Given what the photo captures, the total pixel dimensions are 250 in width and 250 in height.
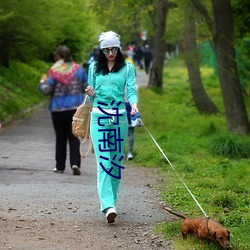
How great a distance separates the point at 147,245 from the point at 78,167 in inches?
188

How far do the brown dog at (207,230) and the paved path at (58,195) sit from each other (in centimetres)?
37

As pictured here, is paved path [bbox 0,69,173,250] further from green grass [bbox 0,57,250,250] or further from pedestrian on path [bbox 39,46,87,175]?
pedestrian on path [bbox 39,46,87,175]

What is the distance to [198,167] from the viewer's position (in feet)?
39.3

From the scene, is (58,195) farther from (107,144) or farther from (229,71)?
(229,71)

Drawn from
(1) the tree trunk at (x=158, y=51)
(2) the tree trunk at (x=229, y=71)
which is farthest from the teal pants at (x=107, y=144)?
(1) the tree trunk at (x=158, y=51)

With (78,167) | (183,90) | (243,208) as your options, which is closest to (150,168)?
(78,167)

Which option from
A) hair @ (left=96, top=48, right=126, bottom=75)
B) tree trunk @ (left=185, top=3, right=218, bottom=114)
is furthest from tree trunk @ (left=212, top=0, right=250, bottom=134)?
hair @ (left=96, top=48, right=126, bottom=75)

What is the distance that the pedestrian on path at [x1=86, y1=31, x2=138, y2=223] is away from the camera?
24.8 feet

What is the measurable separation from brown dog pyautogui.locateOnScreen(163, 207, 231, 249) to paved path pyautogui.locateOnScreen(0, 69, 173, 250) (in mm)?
370

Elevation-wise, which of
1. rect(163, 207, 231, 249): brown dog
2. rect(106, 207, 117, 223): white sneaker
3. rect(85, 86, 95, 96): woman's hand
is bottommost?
rect(106, 207, 117, 223): white sneaker

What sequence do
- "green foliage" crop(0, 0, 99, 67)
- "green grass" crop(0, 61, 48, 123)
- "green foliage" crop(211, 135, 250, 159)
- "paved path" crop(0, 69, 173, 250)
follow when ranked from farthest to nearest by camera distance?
1. "green grass" crop(0, 61, 48, 123)
2. "green foliage" crop(0, 0, 99, 67)
3. "green foliage" crop(211, 135, 250, 159)
4. "paved path" crop(0, 69, 173, 250)

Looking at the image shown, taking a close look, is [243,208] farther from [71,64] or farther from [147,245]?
[71,64]

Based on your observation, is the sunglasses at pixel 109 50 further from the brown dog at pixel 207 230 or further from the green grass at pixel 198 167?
the brown dog at pixel 207 230

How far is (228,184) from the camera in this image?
9.81 meters
